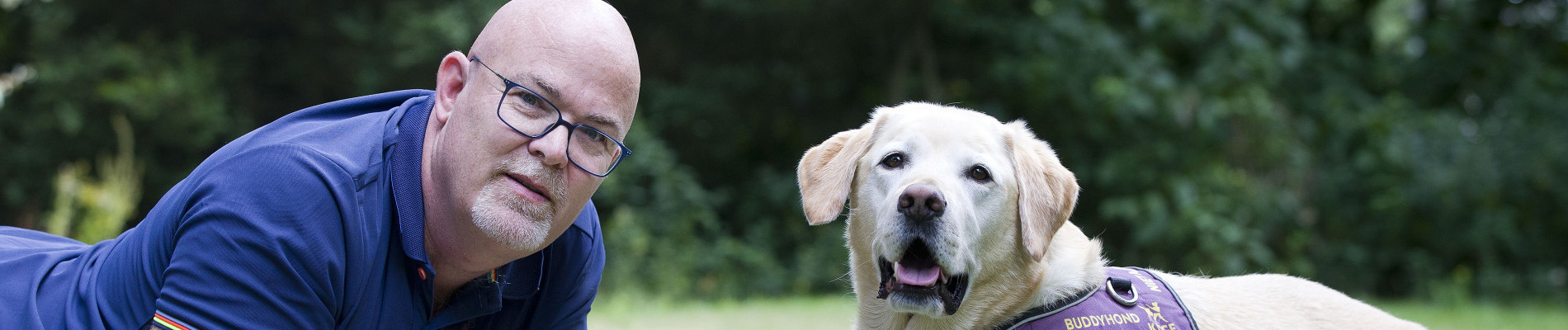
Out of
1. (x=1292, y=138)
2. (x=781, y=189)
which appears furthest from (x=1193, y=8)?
(x=781, y=189)

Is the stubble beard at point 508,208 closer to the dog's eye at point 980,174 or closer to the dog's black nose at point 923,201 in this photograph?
the dog's black nose at point 923,201

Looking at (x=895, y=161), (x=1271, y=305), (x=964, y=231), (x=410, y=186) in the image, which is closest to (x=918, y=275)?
(x=964, y=231)

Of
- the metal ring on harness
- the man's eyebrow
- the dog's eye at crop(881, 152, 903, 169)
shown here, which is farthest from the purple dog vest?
the man's eyebrow

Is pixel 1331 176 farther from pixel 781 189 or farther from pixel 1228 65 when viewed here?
pixel 781 189

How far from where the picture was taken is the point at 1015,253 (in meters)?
2.75

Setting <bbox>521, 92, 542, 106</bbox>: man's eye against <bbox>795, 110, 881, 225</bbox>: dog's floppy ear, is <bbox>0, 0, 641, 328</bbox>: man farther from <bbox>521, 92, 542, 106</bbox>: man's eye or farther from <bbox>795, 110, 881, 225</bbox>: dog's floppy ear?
<bbox>795, 110, 881, 225</bbox>: dog's floppy ear

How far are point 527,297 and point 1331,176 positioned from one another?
377 inches

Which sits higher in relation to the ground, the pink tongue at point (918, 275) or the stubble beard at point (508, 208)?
the pink tongue at point (918, 275)

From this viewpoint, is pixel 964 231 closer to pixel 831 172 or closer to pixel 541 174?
pixel 831 172

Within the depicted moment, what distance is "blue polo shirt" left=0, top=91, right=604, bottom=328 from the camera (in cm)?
215

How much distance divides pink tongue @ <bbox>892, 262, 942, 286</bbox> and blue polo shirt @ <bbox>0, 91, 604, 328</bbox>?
110 cm

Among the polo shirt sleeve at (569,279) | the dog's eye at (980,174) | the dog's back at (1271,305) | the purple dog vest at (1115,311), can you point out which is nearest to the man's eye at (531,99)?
the polo shirt sleeve at (569,279)

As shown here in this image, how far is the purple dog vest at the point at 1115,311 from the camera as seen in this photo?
2.66 metres

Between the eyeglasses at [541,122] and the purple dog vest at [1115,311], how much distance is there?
45.8 inches
